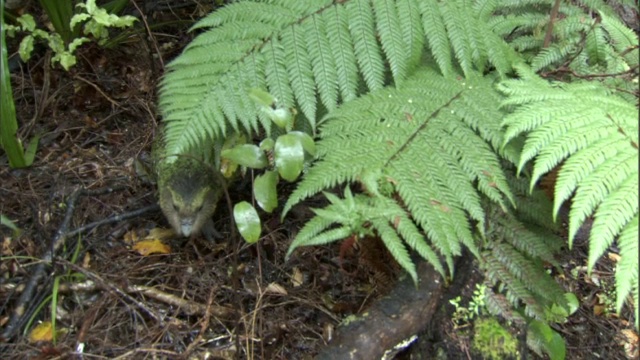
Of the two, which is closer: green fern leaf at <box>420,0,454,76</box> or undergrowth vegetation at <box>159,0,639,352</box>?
undergrowth vegetation at <box>159,0,639,352</box>

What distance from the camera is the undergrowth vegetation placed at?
199 cm

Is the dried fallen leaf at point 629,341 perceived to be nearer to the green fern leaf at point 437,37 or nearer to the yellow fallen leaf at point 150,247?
the green fern leaf at point 437,37

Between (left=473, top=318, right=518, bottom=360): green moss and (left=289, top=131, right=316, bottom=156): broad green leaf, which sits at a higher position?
(left=289, top=131, right=316, bottom=156): broad green leaf

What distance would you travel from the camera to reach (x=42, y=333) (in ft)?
Result: 7.27

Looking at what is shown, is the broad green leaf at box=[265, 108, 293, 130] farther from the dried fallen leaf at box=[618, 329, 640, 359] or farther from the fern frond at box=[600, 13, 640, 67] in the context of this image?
the dried fallen leaf at box=[618, 329, 640, 359]

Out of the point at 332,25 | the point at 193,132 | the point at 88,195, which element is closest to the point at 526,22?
the point at 332,25

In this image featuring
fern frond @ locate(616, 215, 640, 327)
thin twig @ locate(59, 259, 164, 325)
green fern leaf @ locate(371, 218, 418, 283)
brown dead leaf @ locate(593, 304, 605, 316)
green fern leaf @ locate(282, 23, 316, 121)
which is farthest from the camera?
brown dead leaf @ locate(593, 304, 605, 316)

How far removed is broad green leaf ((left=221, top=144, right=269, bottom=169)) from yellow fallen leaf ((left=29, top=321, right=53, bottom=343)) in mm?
818

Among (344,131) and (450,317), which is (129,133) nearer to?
(344,131)

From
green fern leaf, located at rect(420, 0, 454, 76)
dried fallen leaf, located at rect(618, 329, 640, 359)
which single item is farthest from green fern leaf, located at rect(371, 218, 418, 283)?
dried fallen leaf, located at rect(618, 329, 640, 359)

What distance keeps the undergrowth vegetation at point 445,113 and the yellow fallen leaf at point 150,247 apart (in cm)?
41

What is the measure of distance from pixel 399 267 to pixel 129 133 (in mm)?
1459

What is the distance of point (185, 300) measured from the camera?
2.39 meters

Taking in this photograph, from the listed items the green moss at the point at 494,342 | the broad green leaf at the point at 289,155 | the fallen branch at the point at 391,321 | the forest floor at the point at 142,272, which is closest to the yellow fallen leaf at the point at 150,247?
the forest floor at the point at 142,272
